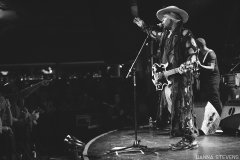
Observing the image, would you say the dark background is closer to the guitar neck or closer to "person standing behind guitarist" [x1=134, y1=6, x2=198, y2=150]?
"person standing behind guitarist" [x1=134, y1=6, x2=198, y2=150]

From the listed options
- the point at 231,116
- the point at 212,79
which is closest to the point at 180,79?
the point at 231,116

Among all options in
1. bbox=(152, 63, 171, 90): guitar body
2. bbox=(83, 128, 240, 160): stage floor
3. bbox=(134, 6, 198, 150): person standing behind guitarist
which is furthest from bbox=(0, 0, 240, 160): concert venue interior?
bbox=(152, 63, 171, 90): guitar body

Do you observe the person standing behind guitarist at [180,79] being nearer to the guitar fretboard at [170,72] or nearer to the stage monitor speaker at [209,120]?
the guitar fretboard at [170,72]

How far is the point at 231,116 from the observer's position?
205 inches

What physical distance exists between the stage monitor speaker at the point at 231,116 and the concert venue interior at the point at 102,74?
17 mm

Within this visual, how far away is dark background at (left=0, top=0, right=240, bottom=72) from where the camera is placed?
8.76 meters

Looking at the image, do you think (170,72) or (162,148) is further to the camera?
(170,72)

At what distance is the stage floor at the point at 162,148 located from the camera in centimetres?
364

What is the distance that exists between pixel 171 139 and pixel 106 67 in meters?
9.09

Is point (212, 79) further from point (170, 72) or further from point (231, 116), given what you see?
point (170, 72)

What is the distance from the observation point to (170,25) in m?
4.48

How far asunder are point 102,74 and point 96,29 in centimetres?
261

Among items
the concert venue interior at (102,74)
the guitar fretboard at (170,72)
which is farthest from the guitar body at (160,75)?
the concert venue interior at (102,74)

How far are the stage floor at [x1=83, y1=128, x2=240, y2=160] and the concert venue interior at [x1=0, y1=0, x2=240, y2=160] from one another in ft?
0.04
